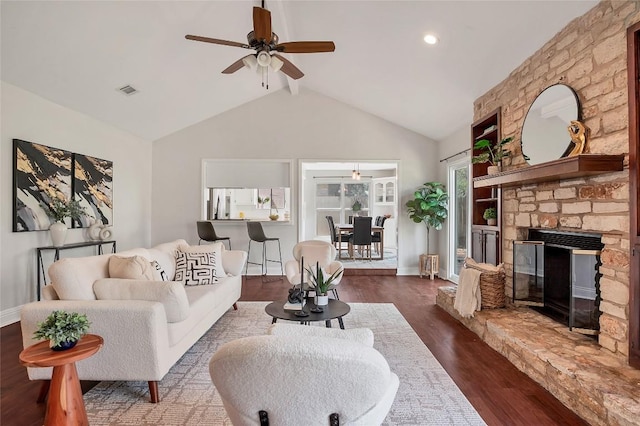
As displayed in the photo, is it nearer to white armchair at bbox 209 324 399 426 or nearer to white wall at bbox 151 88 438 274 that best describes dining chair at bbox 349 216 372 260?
white wall at bbox 151 88 438 274

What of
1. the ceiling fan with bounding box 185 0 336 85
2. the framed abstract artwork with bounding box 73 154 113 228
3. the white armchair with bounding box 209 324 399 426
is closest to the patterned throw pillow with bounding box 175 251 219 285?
the ceiling fan with bounding box 185 0 336 85

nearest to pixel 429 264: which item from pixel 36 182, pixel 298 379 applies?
pixel 298 379

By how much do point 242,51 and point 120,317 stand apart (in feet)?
13.0

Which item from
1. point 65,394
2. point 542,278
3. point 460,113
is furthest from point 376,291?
point 65,394

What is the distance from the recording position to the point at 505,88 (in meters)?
3.96

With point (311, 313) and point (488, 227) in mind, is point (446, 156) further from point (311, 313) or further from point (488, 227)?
point (311, 313)

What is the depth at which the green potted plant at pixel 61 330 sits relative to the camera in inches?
70.4

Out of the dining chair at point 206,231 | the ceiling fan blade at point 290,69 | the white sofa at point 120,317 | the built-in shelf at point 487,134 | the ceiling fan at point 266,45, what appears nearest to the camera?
the white sofa at point 120,317

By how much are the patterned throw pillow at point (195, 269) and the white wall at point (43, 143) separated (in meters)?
1.79

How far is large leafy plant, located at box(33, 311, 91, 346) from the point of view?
70.3 inches

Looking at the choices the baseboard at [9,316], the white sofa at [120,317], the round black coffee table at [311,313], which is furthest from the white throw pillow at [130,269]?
the baseboard at [9,316]

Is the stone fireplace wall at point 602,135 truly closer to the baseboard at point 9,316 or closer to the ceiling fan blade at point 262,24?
the ceiling fan blade at point 262,24

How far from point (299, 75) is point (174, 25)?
1.48 m

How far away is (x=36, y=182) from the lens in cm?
409
